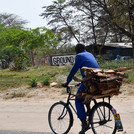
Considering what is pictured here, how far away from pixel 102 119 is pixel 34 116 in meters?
3.05

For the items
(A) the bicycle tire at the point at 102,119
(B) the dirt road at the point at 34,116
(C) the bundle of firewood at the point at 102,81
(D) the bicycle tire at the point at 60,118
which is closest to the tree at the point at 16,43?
(B) the dirt road at the point at 34,116

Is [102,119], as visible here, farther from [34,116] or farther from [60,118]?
[34,116]

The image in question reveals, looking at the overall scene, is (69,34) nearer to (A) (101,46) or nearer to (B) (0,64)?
(A) (101,46)

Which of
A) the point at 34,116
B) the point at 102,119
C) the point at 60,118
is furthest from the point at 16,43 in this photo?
the point at 102,119

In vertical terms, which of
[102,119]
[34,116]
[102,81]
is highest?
[102,81]

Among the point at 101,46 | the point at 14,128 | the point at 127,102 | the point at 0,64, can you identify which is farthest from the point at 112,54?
the point at 14,128

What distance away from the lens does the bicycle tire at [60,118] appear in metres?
4.75

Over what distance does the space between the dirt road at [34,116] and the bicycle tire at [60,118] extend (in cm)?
32

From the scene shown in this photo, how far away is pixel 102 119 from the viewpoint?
4.24 metres

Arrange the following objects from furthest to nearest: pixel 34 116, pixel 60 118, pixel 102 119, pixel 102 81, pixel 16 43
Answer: pixel 16 43 → pixel 34 116 → pixel 60 118 → pixel 102 119 → pixel 102 81

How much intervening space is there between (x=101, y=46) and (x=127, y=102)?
30.1 metres

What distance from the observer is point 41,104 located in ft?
28.1

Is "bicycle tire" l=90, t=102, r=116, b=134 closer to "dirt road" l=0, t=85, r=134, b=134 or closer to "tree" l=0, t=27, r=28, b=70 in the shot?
"dirt road" l=0, t=85, r=134, b=134

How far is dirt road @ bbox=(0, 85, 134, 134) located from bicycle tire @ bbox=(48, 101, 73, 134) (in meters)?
0.32
